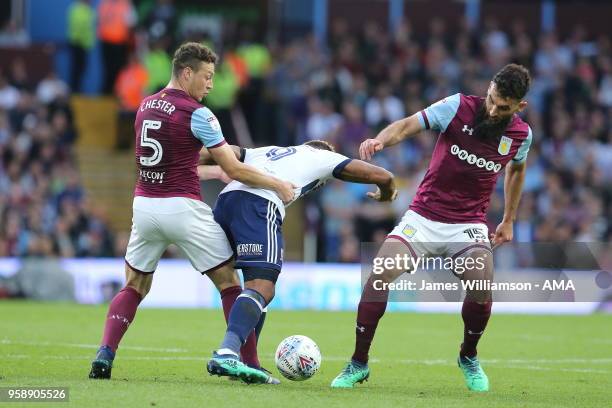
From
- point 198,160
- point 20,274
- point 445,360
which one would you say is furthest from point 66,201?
point 198,160

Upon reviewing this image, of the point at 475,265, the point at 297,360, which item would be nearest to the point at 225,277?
the point at 297,360

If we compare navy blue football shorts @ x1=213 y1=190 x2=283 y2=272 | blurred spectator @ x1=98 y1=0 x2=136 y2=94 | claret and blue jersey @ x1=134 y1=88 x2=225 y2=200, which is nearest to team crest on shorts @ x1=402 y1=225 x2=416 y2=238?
navy blue football shorts @ x1=213 y1=190 x2=283 y2=272

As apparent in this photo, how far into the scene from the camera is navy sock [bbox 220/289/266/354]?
8.56 meters

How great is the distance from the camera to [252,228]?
8.98 metres

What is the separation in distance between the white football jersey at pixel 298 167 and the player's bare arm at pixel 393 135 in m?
0.29

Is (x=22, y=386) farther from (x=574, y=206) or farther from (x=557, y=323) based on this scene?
(x=574, y=206)

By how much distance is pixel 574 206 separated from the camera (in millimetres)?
21531

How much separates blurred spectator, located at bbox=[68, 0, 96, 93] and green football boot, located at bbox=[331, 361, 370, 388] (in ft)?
52.6

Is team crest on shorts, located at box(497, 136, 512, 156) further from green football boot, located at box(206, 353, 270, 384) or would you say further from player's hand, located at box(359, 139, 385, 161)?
green football boot, located at box(206, 353, 270, 384)

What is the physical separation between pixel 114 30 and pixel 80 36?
700 millimetres

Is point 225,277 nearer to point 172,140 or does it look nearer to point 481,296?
point 172,140

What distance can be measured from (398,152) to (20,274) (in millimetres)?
7304

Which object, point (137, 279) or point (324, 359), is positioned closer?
point (137, 279)

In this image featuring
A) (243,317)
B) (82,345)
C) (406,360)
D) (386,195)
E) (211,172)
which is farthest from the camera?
(82,345)
